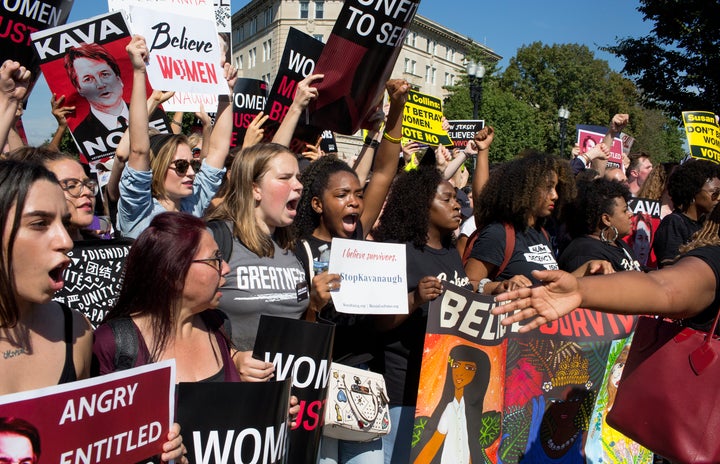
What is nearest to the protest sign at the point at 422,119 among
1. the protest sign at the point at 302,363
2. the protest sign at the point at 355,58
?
the protest sign at the point at 355,58

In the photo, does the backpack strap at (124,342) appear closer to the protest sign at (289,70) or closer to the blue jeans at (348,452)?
the blue jeans at (348,452)

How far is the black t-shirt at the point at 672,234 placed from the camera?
6031 mm

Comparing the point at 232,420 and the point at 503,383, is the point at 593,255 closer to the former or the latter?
the point at 503,383

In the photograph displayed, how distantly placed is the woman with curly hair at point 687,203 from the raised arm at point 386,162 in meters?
2.98

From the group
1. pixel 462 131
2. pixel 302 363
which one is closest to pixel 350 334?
pixel 302 363

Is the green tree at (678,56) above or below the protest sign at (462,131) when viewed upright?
above

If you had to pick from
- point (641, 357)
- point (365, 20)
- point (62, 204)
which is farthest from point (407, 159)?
point (62, 204)

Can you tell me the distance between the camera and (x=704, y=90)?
1652cm

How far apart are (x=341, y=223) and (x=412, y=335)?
78 centimetres

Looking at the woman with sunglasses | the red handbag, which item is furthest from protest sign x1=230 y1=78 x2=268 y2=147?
the red handbag

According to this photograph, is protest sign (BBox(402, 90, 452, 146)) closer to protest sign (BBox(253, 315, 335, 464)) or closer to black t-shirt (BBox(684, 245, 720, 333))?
protest sign (BBox(253, 315, 335, 464))

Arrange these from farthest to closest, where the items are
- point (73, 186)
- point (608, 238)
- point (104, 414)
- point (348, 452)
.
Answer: point (608, 238) < point (348, 452) < point (73, 186) < point (104, 414)

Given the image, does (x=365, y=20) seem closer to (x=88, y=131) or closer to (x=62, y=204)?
(x=88, y=131)

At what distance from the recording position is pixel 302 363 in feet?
9.86
